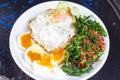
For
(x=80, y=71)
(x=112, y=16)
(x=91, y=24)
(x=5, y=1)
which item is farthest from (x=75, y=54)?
(x=5, y=1)

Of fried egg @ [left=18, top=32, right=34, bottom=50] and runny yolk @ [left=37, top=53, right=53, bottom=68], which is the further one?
fried egg @ [left=18, top=32, right=34, bottom=50]

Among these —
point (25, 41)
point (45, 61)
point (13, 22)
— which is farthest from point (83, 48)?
point (13, 22)

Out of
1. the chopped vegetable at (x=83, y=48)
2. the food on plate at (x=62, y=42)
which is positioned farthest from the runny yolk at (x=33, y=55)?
the chopped vegetable at (x=83, y=48)

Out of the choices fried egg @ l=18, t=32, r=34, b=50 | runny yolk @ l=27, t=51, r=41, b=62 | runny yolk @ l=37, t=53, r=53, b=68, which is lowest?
runny yolk @ l=37, t=53, r=53, b=68

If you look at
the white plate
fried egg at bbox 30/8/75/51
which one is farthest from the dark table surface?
fried egg at bbox 30/8/75/51

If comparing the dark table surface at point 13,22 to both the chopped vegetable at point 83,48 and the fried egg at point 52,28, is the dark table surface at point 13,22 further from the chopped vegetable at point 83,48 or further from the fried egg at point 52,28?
the fried egg at point 52,28

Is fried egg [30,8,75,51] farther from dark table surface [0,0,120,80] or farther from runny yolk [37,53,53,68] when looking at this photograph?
dark table surface [0,0,120,80]

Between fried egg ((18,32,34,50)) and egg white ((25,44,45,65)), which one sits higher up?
fried egg ((18,32,34,50))
